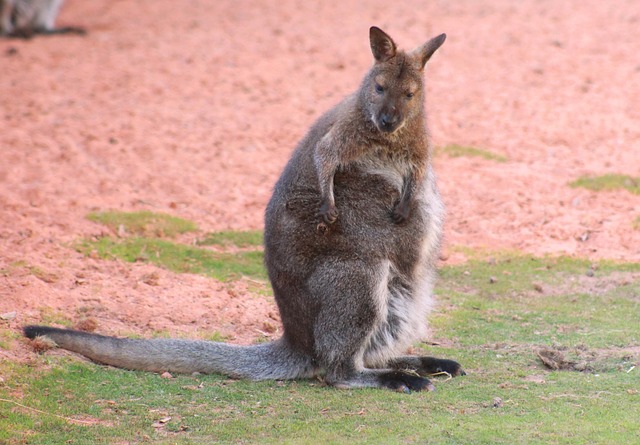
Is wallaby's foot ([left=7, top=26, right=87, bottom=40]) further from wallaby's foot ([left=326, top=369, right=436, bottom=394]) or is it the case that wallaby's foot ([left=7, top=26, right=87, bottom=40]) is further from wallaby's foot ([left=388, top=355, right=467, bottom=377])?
wallaby's foot ([left=326, top=369, right=436, bottom=394])

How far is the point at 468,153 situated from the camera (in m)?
11.6

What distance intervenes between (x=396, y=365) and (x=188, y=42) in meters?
10.8

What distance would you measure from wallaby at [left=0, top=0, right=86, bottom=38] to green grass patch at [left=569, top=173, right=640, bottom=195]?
9874 millimetres

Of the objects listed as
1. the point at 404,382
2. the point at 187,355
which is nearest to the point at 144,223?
the point at 187,355

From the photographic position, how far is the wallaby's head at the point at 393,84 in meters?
5.96

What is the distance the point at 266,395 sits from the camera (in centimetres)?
586

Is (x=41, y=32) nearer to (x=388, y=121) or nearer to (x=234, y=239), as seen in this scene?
(x=234, y=239)

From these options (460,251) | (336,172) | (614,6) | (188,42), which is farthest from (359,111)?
(614,6)

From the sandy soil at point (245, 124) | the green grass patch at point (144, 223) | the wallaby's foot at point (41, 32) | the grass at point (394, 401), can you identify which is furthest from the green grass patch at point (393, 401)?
the wallaby's foot at point (41, 32)

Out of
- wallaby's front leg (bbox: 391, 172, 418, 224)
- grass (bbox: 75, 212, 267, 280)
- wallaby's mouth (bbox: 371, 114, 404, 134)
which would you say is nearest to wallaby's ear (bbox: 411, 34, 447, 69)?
wallaby's mouth (bbox: 371, 114, 404, 134)

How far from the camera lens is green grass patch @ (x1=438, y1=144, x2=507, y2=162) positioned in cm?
1152

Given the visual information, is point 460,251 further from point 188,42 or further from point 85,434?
point 188,42

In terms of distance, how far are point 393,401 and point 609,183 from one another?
19.0 ft

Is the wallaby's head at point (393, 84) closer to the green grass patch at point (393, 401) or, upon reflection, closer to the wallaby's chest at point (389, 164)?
the wallaby's chest at point (389, 164)
